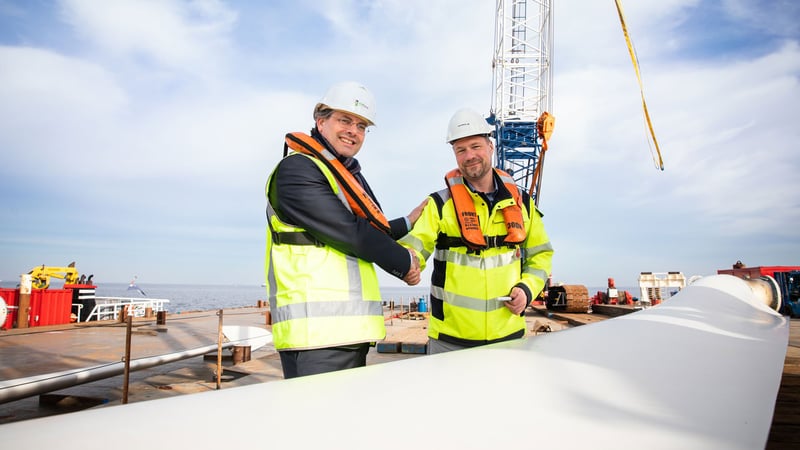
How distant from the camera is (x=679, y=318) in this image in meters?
1.88

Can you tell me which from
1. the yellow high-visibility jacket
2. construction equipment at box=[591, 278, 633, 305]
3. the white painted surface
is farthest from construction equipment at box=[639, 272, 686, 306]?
the white painted surface

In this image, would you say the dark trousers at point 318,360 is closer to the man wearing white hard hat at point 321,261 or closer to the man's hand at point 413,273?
the man wearing white hard hat at point 321,261

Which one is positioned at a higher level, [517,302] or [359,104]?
[359,104]

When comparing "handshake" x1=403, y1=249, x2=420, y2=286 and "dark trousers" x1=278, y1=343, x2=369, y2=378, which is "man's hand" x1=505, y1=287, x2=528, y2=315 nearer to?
"handshake" x1=403, y1=249, x2=420, y2=286

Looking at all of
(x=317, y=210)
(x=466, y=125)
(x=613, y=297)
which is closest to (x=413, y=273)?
(x=317, y=210)

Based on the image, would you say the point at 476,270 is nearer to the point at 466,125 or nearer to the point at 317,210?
the point at 466,125

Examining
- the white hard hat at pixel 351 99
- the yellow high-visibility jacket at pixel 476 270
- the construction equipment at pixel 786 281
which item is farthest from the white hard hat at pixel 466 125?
the construction equipment at pixel 786 281

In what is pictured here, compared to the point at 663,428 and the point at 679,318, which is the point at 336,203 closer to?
the point at 663,428

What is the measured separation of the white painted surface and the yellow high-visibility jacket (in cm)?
150

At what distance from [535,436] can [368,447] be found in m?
0.24

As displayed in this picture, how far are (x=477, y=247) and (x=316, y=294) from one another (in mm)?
1288

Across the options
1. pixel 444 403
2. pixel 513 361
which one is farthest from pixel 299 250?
pixel 444 403

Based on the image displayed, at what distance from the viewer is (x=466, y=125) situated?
2.87 m

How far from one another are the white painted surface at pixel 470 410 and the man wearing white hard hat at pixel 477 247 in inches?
59.3
